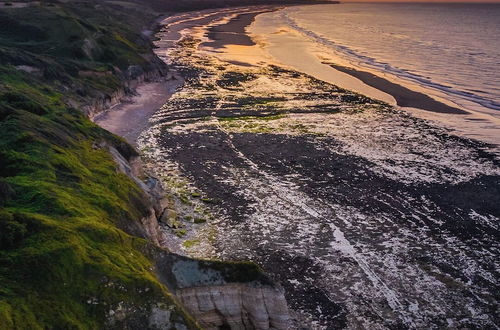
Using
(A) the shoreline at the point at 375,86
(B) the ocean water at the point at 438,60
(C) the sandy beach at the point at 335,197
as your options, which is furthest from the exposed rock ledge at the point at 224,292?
(B) the ocean water at the point at 438,60

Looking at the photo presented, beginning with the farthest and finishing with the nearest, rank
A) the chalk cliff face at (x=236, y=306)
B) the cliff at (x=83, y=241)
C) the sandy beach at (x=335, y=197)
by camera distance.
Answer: the sandy beach at (x=335, y=197) < the chalk cliff face at (x=236, y=306) < the cliff at (x=83, y=241)

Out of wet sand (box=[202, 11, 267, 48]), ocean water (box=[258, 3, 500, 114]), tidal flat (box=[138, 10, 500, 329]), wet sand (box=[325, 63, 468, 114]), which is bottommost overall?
tidal flat (box=[138, 10, 500, 329])

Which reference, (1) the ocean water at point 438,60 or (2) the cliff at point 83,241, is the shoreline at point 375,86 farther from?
(2) the cliff at point 83,241

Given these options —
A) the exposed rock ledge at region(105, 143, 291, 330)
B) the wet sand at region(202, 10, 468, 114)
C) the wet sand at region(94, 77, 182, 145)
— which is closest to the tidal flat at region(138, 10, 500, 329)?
the wet sand at region(94, 77, 182, 145)

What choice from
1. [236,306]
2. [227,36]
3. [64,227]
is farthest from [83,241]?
[227,36]

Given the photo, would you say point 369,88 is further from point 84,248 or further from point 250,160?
point 84,248

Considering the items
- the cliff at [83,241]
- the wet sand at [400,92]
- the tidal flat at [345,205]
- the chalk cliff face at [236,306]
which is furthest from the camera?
the wet sand at [400,92]

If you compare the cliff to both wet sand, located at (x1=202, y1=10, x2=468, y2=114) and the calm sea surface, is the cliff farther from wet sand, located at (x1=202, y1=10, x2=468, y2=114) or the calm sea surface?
the calm sea surface

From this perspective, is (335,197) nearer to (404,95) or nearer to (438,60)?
(404,95)
